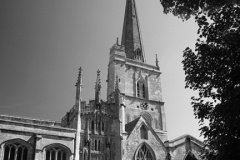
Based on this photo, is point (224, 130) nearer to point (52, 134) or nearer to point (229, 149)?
point (229, 149)

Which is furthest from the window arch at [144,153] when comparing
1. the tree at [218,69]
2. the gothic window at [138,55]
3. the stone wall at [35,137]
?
the gothic window at [138,55]

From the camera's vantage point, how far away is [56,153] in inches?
1105

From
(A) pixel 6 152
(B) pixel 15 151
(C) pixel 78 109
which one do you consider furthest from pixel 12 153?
(C) pixel 78 109

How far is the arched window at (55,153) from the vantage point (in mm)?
27781

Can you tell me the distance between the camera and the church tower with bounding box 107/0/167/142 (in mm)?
45188

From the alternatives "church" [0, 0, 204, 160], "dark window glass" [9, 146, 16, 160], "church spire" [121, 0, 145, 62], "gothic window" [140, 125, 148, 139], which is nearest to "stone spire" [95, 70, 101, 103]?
"church" [0, 0, 204, 160]

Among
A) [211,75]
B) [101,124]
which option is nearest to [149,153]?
[101,124]

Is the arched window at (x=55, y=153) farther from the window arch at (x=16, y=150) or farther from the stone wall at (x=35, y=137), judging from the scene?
the window arch at (x=16, y=150)

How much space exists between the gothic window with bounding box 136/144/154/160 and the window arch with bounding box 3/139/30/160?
38.3 feet

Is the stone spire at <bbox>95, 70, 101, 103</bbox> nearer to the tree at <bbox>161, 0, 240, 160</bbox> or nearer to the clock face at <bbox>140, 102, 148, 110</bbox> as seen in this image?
the clock face at <bbox>140, 102, 148, 110</bbox>

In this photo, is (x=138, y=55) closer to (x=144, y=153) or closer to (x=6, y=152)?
(x=144, y=153)

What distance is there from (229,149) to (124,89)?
3200 centimetres

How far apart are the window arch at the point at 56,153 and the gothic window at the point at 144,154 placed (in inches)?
325

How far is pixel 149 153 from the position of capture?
110 ft
